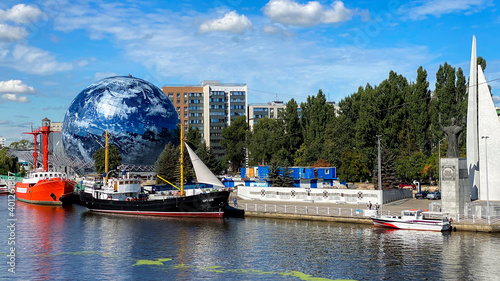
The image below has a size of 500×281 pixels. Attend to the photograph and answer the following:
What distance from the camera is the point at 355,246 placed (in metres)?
35.7

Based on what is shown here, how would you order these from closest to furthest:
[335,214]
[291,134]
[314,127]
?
[335,214]
[314,127]
[291,134]

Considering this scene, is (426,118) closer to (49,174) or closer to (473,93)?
(473,93)

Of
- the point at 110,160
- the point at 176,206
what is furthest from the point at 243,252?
the point at 110,160

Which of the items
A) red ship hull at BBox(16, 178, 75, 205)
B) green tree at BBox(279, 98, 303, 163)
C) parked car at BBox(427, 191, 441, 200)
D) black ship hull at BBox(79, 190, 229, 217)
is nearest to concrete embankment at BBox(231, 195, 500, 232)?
parked car at BBox(427, 191, 441, 200)

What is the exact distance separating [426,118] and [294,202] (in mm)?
35218

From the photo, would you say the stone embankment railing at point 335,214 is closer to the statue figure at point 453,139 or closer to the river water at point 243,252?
the river water at point 243,252

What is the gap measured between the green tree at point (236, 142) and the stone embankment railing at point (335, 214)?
78.0m

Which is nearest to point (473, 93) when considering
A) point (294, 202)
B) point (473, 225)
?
point (473, 225)

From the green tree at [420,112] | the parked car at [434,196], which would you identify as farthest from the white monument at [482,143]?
the green tree at [420,112]

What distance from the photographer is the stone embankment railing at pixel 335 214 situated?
132ft

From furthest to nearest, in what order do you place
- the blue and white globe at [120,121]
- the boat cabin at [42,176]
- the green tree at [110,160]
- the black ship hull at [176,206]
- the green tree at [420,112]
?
the blue and white globe at [120,121] < the green tree at [110,160] < the green tree at [420,112] < the boat cabin at [42,176] < the black ship hull at [176,206]

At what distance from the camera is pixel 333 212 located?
4941cm

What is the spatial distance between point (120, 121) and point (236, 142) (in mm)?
52634

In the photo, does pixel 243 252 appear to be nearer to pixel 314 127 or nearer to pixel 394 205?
pixel 394 205
